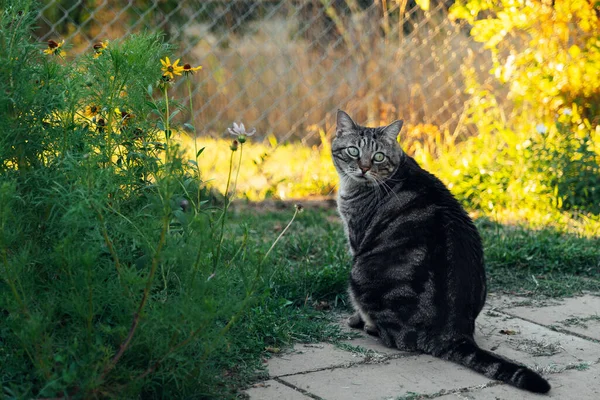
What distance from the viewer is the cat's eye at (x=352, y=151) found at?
138 inches

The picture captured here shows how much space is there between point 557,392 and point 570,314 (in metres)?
1.00

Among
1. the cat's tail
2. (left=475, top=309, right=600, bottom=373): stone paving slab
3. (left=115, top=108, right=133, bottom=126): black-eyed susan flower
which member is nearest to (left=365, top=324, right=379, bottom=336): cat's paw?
the cat's tail

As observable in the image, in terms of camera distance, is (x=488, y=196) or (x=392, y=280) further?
(x=488, y=196)

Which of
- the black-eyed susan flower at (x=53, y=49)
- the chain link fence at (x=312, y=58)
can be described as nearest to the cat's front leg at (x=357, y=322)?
the black-eyed susan flower at (x=53, y=49)

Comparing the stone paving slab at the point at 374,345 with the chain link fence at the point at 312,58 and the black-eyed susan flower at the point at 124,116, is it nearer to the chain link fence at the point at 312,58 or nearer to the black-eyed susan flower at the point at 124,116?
the black-eyed susan flower at the point at 124,116

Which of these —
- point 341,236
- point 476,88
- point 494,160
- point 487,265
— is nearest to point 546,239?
point 487,265

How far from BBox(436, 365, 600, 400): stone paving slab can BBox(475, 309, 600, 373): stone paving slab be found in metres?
0.11

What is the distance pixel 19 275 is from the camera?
6.68 ft

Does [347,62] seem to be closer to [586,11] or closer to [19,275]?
[586,11]

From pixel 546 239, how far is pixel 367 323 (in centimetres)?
179

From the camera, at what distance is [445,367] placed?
2.72 m

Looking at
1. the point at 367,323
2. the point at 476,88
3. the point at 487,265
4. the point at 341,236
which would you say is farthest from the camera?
the point at 476,88

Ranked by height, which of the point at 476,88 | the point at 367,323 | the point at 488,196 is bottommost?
the point at 367,323

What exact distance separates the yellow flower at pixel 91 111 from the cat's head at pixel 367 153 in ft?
4.45
